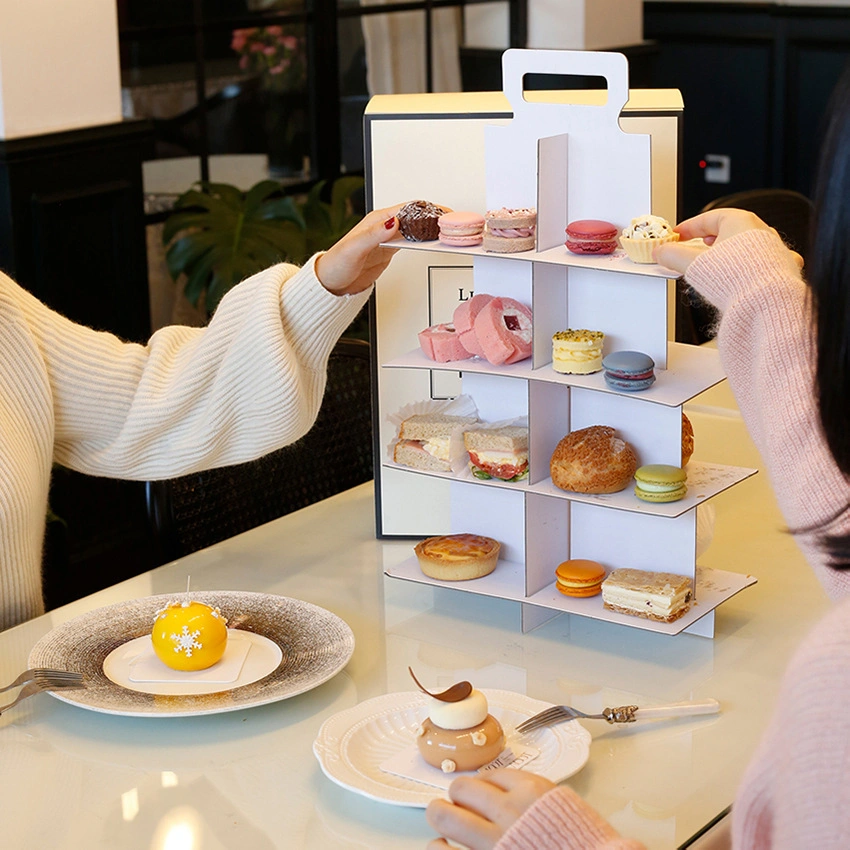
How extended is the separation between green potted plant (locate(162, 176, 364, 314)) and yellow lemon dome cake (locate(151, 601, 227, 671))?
2078 mm

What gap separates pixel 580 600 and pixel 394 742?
1.01ft

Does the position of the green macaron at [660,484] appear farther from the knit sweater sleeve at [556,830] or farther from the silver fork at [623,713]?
the knit sweater sleeve at [556,830]

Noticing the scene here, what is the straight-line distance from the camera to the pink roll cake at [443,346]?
1.41 metres

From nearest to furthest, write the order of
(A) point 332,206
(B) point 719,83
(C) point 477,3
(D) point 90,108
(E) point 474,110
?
(E) point 474,110 → (D) point 90,108 → (A) point 332,206 → (C) point 477,3 → (B) point 719,83

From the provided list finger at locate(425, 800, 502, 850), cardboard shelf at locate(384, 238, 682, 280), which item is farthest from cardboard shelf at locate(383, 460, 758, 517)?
finger at locate(425, 800, 502, 850)

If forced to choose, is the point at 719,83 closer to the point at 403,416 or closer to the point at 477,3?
the point at 477,3

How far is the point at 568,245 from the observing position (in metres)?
1.31

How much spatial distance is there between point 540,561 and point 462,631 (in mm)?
116

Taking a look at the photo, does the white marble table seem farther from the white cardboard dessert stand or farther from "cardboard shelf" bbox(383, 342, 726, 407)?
"cardboard shelf" bbox(383, 342, 726, 407)

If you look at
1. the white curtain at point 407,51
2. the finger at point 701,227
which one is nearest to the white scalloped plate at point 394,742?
Result: the finger at point 701,227

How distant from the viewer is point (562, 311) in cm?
138

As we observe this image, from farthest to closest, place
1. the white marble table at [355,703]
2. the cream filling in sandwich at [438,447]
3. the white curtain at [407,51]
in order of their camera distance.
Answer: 1. the white curtain at [407,51]
2. the cream filling in sandwich at [438,447]
3. the white marble table at [355,703]

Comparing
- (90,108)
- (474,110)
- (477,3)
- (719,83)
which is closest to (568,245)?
(474,110)

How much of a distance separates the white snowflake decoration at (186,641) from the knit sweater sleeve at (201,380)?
1.42 ft
